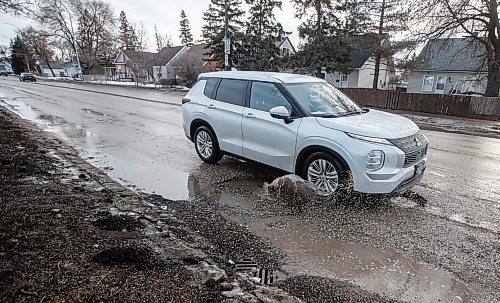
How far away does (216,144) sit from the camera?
7.02m

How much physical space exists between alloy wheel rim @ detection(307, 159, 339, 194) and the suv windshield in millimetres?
810

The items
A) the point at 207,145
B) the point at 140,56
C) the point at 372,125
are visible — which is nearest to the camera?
the point at 372,125

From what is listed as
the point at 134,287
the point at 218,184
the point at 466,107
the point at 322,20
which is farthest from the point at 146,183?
the point at 322,20

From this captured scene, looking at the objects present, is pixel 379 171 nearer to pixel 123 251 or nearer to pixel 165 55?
pixel 123 251

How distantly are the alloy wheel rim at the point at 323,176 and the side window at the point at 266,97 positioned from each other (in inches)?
39.2

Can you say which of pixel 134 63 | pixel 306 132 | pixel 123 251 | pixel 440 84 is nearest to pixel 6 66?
pixel 134 63

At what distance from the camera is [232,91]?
6.63 m

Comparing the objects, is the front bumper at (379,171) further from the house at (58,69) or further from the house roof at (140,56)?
the house at (58,69)

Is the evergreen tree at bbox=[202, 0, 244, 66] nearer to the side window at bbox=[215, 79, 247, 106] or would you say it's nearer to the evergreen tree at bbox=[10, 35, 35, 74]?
the side window at bbox=[215, 79, 247, 106]

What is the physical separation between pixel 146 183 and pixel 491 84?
22.8 m

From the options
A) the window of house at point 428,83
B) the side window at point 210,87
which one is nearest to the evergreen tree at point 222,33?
the window of house at point 428,83

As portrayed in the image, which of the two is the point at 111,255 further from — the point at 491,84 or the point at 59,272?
the point at 491,84

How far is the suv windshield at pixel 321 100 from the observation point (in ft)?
18.3

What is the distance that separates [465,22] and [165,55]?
55940 millimetres
